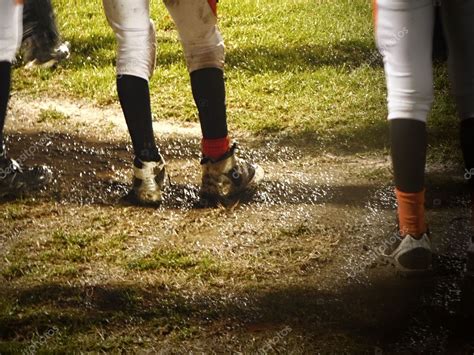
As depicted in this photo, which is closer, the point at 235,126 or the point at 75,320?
the point at 75,320

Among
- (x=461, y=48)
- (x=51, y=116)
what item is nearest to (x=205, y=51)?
(x=461, y=48)

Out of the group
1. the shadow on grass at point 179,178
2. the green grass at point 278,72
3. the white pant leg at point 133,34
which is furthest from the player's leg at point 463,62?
the green grass at point 278,72

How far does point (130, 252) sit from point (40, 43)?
333 centimetres

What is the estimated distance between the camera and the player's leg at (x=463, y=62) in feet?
11.1

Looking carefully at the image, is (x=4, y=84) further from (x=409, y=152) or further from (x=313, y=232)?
(x=409, y=152)

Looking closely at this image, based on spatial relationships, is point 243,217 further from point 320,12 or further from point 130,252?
point 320,12

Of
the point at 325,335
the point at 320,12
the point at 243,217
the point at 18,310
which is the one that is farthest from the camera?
the point at 320,12

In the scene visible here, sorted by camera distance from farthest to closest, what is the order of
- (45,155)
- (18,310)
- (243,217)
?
1. (45,155)
2. (243,217)
3. (18,310)

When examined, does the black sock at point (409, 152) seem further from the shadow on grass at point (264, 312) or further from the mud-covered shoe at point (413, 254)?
the shadow on grass at point (264, 312)

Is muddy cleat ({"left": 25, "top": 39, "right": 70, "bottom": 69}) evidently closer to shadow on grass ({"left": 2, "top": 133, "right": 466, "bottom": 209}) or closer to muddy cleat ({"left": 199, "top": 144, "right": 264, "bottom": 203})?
shadow on grass ({"left": 2, "top": 133, "right": 466, "bottom": 209})

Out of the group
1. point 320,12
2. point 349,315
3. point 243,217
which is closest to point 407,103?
Answer: point 349,315

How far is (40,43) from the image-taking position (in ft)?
22.6

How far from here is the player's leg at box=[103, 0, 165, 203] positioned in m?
4.13

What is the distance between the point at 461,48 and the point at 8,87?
234 cm
